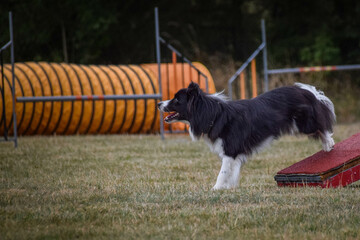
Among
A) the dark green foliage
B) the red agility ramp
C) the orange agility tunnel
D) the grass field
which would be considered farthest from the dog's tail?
the dark green foliage

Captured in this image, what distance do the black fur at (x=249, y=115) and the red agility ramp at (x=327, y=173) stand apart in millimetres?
493

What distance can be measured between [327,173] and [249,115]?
0.92 meters

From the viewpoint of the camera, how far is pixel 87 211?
3.90 meters

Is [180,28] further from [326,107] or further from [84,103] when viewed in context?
[326,107]

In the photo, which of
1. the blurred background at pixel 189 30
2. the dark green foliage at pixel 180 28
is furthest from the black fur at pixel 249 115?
the dark green foliage at pixel 180 28

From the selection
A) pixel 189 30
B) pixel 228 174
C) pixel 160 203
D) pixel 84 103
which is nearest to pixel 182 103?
pixel 228 174

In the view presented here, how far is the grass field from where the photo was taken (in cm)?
336

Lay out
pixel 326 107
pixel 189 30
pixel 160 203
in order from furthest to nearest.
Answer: pixel 189 30 → pixel 326 107 → pixel 160 203

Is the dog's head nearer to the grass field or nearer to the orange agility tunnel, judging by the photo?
the grass field

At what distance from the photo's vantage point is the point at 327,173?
16.0ft

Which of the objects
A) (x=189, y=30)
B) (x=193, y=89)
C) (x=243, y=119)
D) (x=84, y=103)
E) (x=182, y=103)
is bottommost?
(x=84, y=103)

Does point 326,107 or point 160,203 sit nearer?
point 160,203

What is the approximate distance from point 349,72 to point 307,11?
3.41 meters

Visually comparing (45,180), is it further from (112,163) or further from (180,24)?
(180,24)
